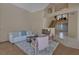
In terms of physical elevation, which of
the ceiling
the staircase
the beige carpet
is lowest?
the beige carpet

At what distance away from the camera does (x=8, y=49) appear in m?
1.50

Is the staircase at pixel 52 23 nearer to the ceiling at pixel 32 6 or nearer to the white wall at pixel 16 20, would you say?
the white wall at pixel 16 20

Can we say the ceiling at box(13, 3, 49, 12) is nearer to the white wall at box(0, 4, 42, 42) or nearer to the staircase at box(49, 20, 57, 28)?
the white wall at box(0, 4, 42, 42)

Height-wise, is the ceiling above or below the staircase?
above

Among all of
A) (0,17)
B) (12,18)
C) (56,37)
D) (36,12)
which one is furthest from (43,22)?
(0,17)

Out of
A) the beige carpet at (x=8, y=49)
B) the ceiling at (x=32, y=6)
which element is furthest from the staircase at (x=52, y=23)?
the beige carpet at (x=8, y=49)

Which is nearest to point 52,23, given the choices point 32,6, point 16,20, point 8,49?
point 32,6

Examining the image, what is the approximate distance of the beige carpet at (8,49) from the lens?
147 centimetres

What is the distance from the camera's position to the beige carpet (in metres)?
1.47

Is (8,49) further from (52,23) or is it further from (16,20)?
(52,23)

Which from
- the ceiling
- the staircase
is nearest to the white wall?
the ceiling

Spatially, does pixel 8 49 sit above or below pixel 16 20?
below

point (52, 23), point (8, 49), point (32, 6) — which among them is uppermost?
point (32, 6)

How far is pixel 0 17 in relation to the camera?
1.48 metres
